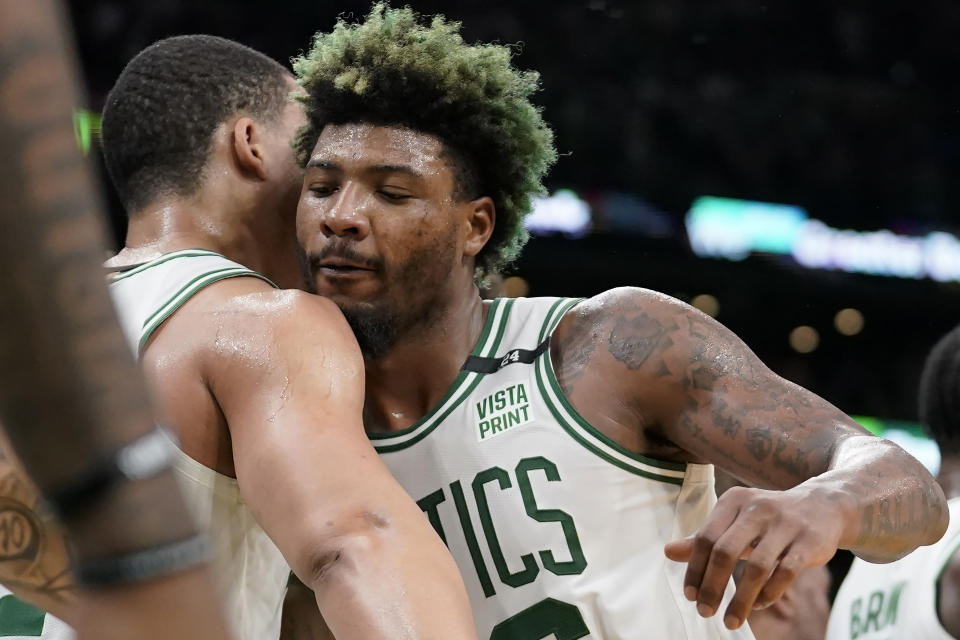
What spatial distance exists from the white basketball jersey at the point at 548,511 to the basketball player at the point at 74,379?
1.64 meters

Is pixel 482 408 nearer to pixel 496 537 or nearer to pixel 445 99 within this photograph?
pixel 496 537

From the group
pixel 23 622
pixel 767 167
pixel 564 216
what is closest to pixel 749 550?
pixel 23 622

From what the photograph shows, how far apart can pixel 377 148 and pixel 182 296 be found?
25.3 inches

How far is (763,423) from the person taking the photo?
237cm

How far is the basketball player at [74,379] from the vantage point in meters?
0.78

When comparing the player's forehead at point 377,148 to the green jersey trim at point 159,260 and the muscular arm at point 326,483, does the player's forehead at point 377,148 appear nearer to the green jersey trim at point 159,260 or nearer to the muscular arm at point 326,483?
the green jersey trim at point 159,260

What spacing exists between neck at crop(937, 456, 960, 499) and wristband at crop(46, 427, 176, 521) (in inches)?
143

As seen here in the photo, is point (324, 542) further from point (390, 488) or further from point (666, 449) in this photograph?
point (666, 449)

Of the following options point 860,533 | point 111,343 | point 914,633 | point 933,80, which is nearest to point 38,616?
point 860,533

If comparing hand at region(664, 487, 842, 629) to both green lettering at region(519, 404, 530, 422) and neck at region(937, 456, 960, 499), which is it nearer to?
green lettering at region(519, 404, 530, 422)

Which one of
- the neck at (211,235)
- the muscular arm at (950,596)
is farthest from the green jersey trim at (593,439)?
the muscular arm at (950,596)

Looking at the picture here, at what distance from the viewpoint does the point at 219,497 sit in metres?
2.20

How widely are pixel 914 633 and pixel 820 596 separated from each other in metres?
0.99

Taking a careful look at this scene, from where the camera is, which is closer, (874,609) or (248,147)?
(248,147)
